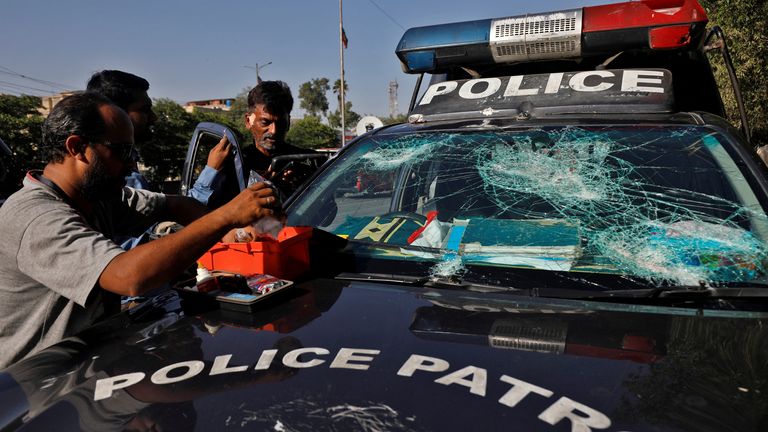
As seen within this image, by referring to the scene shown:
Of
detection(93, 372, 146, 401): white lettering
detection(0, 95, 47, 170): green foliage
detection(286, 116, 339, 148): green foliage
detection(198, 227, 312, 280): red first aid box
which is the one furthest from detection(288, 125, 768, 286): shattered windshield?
detection(286, 116, 339, 148): green foliage

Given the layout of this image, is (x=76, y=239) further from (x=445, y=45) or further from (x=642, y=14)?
(x=642, y=14)

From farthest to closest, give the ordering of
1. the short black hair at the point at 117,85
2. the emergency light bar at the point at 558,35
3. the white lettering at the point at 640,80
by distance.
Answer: the short black hair at the point at 117,85
the emergency light bar at the point at 558,35
the white lettering at the point at 640,80

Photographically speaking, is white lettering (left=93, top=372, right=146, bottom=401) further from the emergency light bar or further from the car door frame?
the emergency light bar

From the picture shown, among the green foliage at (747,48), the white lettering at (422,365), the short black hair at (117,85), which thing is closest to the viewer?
the white lettering at (422,365)

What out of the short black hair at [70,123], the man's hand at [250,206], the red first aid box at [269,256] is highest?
the short black hair at [70,123]

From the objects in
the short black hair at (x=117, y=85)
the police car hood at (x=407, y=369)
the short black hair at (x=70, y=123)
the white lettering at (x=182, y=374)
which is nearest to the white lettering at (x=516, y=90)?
the police car hood at (x=407, y=369)

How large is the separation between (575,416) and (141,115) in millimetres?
2703

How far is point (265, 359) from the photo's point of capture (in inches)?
48.7

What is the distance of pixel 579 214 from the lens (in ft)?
→ 5.99

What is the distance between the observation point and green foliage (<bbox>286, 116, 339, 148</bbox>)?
4712 centimetres

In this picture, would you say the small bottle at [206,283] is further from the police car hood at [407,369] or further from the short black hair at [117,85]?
the short black hair at [117,85]

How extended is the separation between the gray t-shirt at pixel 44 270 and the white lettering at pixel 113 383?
413 millimetres

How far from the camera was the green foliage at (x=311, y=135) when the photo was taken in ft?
155

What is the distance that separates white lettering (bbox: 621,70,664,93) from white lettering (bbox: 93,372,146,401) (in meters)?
2.01
